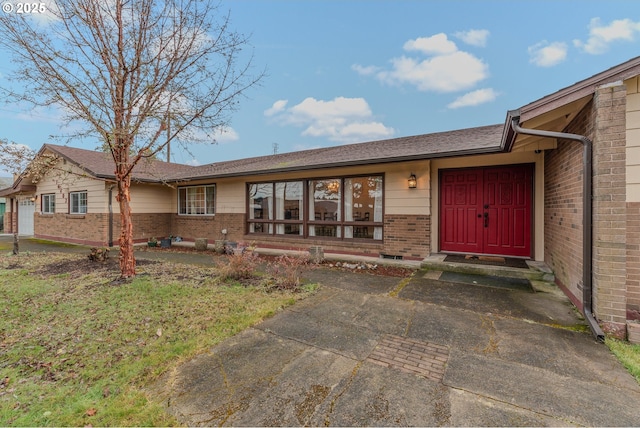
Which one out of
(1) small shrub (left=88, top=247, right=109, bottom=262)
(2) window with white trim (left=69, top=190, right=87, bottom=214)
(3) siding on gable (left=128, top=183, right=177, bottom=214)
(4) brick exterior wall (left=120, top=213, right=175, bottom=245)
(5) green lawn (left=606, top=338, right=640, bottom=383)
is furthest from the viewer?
(2) window with white trim (left=69, top=190, right=87, bottom=214)

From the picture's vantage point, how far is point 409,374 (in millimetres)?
2416

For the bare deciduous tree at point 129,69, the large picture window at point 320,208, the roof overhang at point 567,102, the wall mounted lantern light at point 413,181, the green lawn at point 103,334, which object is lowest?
the green lawn at point 103,334

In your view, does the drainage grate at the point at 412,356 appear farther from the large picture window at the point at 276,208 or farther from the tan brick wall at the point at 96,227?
the tan brick wall at the point at 96,227

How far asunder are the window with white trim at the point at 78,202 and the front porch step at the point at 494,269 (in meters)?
13.3

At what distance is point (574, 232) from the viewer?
4.02 meters

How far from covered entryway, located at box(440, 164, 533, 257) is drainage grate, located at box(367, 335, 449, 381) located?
471 centimetres

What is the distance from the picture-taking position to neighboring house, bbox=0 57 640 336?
3.16 m

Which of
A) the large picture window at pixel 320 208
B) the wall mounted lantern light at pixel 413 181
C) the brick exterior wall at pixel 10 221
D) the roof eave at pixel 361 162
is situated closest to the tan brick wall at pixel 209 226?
the large picture window at pixel 320 208

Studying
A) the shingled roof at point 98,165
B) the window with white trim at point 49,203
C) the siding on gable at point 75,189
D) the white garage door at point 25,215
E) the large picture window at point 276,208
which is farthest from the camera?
the white garage door at point 25,215

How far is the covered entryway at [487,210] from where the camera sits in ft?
20.7

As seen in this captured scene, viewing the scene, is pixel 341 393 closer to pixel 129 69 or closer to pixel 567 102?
pixel 567 102

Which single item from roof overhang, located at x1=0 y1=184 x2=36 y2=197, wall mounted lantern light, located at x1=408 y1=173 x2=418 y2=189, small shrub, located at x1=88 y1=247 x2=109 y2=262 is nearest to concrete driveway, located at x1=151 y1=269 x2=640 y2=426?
wall mounted lantern light, located at x1=408 y1=173 x2=418 y2=189

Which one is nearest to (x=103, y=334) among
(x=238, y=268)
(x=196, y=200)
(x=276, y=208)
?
(x=238, y=268)

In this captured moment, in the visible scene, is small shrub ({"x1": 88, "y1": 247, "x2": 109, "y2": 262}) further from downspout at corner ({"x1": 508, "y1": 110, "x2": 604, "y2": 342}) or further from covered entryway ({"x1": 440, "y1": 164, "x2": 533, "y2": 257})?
downspout at corner ({"x1": 508, "y1": 110, "x2": 604, "y2": 342})
